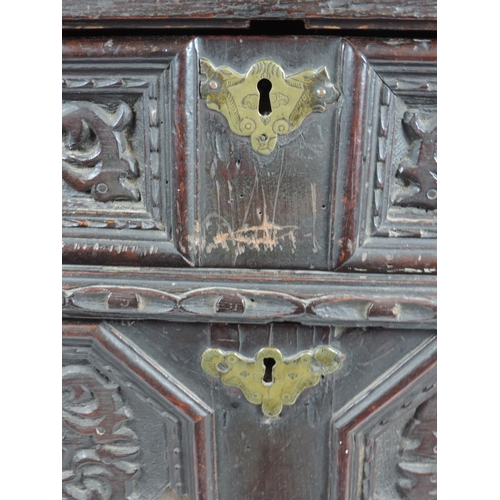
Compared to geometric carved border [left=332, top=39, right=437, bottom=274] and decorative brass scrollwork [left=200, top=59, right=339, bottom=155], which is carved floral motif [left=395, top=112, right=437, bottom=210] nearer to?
geometric carved border [left=332, top=39, right=437, bottom=274]

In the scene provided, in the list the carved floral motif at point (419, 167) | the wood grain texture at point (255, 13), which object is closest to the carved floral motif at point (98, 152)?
the wood grain texture at point (255, 13)

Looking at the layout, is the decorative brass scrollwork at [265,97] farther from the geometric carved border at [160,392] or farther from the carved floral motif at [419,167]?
the geometric carved border at [160,392]

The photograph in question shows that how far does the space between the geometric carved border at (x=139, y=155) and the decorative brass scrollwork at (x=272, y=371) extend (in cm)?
16

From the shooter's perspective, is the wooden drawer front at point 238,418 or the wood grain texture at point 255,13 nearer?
the wood grain texture at point 255,13

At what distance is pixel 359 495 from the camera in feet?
2.38

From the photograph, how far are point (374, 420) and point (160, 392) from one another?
32cm

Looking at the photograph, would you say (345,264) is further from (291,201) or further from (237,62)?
(237,62)

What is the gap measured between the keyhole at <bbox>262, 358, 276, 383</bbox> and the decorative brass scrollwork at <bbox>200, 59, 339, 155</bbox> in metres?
0.30

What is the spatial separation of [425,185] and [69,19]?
0.52m

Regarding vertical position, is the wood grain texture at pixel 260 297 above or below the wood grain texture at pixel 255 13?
below

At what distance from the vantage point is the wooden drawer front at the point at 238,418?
0.69 meters

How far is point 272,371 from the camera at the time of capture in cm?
69

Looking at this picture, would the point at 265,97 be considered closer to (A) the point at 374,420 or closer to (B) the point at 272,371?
(B) the point at 272,371

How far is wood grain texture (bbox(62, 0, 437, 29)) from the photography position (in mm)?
588
